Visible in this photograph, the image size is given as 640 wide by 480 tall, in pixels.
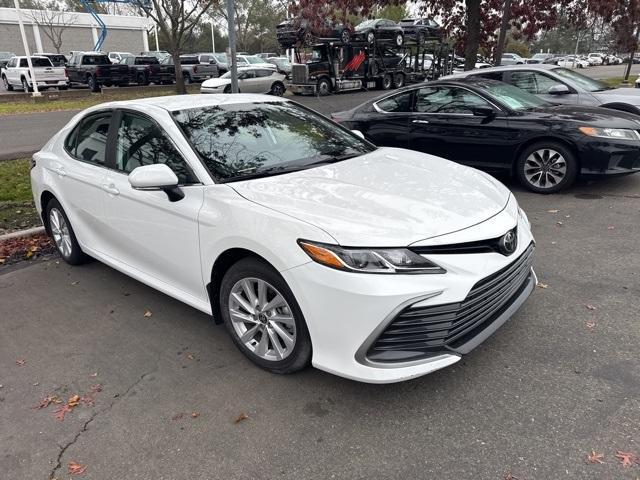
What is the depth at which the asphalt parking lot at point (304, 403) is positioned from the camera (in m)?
2.43

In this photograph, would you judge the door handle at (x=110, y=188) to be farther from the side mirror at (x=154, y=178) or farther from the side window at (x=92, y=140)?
the side mirror at (x=154, y=178)

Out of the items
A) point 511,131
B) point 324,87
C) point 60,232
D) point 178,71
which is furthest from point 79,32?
point 511,131

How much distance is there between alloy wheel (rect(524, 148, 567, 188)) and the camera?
6516 millimetres

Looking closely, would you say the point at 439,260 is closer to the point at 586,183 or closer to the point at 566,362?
the point at 566,362

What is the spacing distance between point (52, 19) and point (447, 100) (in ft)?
151

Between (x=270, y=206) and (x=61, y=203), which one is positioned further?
(x=61, y=203)

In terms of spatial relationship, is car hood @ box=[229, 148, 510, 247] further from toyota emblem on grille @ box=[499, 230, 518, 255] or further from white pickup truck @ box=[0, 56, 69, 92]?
white pickup truck @ box=[0, 56, 69, 92]

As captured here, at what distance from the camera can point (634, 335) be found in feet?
10.9

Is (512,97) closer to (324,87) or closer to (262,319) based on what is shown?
(262,319)

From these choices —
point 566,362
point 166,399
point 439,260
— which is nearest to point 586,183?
point 566,362

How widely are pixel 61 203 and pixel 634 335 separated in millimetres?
4626

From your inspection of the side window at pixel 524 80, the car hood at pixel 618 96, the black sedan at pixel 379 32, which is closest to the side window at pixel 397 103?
the side window at pixel 524 80

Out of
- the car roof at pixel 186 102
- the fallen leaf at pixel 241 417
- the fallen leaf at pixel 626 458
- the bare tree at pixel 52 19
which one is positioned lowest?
the fallen leaf at pixel 241 417

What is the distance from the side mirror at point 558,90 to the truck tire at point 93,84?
23800 millimetres
